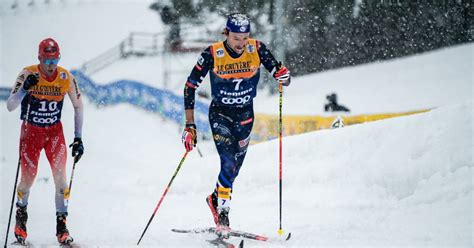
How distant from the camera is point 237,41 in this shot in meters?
5.48

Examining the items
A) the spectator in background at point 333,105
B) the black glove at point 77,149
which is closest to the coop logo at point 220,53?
the black glove at point 77,149

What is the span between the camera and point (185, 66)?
37094 millimetres

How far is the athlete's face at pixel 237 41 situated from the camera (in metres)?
5.43

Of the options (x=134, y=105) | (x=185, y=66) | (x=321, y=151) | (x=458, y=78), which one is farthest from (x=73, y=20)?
(x=321, y=151)

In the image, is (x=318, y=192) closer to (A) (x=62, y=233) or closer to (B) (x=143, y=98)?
(A) (x=62, y=233)

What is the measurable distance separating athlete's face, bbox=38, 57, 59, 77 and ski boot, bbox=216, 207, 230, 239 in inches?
99.7

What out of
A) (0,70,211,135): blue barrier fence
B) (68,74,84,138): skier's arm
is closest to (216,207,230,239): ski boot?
(68,74,84,138): skier's arm

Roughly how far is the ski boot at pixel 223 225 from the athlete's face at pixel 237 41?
1.82m

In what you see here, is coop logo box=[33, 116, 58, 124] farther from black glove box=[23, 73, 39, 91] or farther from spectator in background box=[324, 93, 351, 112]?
spectator in background box=[324, 93, 351, 112]

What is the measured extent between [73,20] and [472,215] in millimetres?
55350

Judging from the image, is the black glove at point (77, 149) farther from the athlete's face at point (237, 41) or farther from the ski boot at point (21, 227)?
the athlete's face at point (237, 41)

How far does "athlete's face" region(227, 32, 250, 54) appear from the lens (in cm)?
543

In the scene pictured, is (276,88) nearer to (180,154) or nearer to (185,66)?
(180,154)

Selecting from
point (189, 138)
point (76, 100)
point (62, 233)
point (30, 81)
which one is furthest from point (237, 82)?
point (62, 233)
